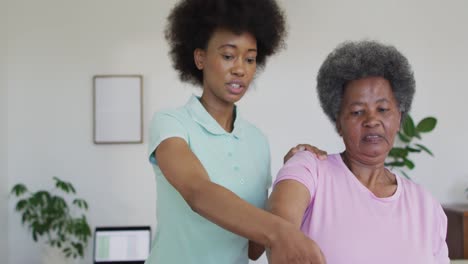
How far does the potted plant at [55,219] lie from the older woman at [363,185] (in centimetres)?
293

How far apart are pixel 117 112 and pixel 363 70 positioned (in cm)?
302

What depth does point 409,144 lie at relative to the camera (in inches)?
166

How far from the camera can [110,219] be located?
418cm

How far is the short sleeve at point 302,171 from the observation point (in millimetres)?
1254

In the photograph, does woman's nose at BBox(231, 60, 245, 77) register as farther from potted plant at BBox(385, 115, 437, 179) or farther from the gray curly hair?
potted plant at BBox(385, 115, 437, 179)

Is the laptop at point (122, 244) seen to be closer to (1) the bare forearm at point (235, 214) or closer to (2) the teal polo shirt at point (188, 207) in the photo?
(2) the teal polo shirt at point (188, 207)

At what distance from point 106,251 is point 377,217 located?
3.03 meters

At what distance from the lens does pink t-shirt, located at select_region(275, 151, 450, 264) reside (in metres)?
1.25

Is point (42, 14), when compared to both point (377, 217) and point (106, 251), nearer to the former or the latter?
point (106, 251)

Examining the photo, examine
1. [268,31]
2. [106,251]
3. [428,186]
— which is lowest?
[106,251]

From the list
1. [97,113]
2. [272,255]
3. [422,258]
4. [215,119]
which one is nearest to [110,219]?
[97,113]

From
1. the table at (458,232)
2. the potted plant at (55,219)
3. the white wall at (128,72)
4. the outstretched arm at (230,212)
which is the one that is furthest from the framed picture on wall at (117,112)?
the outstretched arm at (230,212)

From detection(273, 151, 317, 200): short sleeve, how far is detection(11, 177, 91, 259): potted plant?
9.66 feet

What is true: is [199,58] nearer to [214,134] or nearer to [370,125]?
[214,134]
